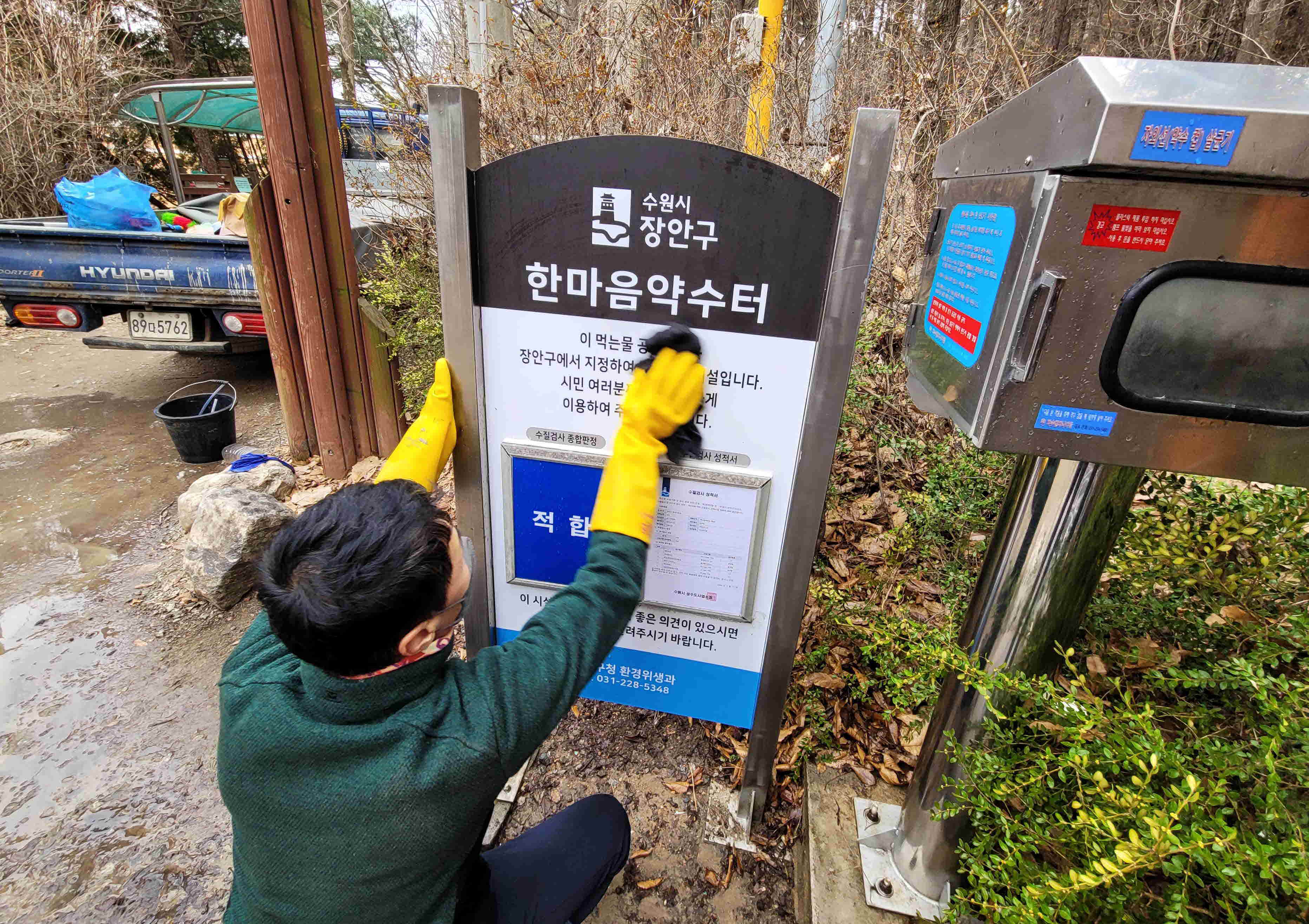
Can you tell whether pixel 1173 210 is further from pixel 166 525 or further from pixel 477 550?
pixel 166 525

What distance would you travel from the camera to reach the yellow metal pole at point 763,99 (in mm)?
4430

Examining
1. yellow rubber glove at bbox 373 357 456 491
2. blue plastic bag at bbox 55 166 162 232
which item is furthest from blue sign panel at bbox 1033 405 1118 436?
blue plastic bag at bbox 55 166 162 232

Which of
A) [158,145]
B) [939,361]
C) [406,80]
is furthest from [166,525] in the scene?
[158,145]

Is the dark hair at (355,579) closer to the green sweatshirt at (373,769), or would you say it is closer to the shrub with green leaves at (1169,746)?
the green sweatshirt at (373,769)

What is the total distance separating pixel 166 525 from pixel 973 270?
494 cm

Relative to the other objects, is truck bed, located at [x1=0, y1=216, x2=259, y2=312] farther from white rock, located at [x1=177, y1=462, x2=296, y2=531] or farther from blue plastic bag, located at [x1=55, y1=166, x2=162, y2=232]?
white rock, located at [x1=177, y1=462, x2=296, y2=531]

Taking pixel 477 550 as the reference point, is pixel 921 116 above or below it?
above

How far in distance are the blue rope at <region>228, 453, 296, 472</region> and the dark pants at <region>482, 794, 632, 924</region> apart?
3432 mm

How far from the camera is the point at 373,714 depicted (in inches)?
43.4

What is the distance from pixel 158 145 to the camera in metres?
14.2

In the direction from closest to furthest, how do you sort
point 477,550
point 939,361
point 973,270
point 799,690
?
point 973,270 → point 939,361 → point 477,550 → point 799,690

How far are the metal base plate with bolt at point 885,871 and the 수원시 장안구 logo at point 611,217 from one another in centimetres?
186

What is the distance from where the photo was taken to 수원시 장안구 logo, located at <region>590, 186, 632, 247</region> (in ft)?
4.99

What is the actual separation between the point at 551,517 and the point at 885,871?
1.41m
